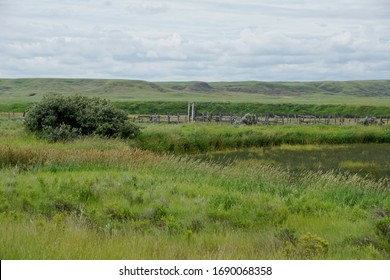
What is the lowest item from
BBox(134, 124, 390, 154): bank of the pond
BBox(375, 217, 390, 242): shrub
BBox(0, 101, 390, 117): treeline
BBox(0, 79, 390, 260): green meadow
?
BBox(0, 101, 390, 117): treeline

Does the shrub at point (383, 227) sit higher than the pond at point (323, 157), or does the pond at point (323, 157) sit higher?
the shrub at point (383, 227)

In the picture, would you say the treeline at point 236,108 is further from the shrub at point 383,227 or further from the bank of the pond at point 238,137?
the shrub at point 383,227

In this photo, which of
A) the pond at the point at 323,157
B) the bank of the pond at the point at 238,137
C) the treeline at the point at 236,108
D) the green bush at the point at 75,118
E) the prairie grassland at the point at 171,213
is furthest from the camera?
the treeline at the point at 236,108

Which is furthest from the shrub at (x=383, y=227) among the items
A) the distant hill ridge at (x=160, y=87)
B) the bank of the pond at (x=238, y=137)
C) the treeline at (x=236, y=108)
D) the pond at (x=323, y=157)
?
the distant hill ridge at (x=160, y=87)

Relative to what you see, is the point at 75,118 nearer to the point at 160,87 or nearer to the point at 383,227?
the point at 383,227

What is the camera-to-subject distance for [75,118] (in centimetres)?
3222

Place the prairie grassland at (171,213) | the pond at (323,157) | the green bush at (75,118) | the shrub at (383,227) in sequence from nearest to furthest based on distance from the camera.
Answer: the prairie grassland at (171,213) < the shrub at (383,227) < the pond at (323,157) < the green bush at (75,118)

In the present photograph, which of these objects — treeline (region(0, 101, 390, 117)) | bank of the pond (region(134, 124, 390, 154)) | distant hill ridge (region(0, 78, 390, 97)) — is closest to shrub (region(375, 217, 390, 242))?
bank of the pond (region(134, 124, 390, 154))

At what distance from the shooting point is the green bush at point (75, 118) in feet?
103

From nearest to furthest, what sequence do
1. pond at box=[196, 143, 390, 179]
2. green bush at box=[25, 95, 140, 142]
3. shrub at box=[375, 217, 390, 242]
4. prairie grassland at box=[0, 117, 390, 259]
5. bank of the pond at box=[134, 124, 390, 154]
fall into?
prairie grassland at box=[0, 117, 390, 259], shrub at box=[375, 217, 390, 242], pond at box=[196, 143, 390, 179], green bush at box=[25, 95, 140, 142], bank of the pond at box=[134, 124, 390, 154]

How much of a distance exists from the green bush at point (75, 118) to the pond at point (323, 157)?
17.1 feet

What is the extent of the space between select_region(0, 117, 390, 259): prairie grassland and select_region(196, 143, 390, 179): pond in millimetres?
8601

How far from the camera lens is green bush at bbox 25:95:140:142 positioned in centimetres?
3136

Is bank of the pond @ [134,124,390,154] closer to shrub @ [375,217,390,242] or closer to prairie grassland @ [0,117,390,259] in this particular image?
prairie grassland @ [0,117,390,259]
